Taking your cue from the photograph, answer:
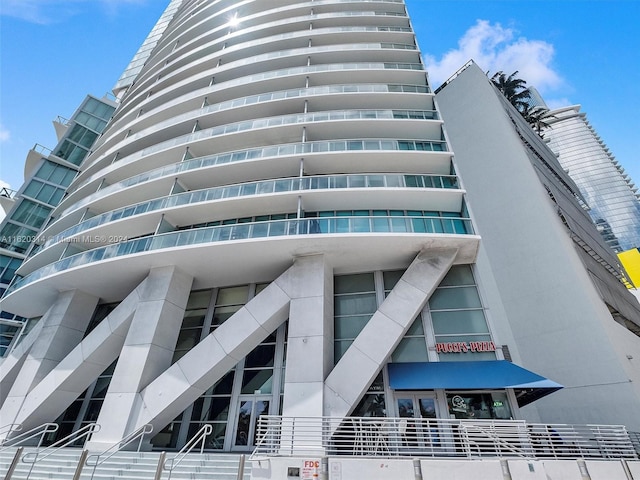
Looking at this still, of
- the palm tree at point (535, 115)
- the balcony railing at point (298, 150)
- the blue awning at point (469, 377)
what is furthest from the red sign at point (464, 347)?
the palm tree at point (535, 115)

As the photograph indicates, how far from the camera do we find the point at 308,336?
A: 13086 millimetres

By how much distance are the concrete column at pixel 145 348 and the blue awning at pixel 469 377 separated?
10268mm

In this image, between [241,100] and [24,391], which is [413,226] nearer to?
[241,100]

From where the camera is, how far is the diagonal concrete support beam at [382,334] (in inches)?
471

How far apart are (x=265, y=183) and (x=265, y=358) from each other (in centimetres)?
902

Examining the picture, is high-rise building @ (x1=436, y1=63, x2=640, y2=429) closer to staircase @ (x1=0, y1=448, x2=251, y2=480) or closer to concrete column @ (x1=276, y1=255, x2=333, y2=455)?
concrete column @ (x1=276, y1=255, x2=333, y2=455)

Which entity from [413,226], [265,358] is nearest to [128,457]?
[265,358]

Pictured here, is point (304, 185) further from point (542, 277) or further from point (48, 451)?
point (542, 277)

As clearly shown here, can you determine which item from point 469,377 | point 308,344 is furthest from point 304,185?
point 469,377

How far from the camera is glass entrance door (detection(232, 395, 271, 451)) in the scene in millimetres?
13727

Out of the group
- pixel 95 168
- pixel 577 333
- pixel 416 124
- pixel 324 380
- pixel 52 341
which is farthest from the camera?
pixel 95 168

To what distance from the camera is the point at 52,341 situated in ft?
53.8

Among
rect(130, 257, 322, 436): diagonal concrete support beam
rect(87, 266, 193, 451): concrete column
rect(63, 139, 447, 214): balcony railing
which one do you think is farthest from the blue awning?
rect(63, 139, 447, 214): balcony railing

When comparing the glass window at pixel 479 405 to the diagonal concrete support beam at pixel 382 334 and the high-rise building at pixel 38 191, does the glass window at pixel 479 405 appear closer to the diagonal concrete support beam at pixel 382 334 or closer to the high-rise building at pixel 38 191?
the diagonal concrete support beam at pixel 382 334
